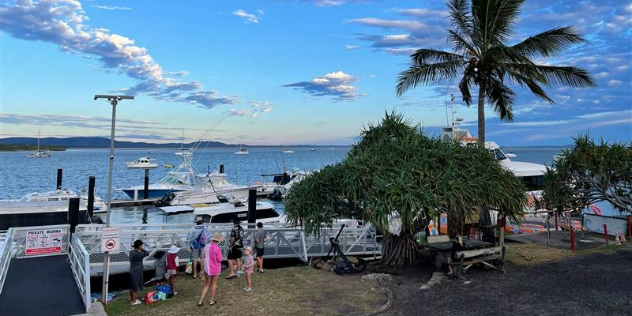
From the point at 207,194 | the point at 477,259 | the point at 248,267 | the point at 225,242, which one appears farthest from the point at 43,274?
the point at 207,194

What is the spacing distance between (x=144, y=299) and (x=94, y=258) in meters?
6.95

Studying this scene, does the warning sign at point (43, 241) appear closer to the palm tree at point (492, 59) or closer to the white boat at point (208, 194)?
the palm tree at point (492, 59)

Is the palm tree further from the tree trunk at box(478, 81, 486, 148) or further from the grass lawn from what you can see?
the grass lawn

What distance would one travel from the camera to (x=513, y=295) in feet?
35.0

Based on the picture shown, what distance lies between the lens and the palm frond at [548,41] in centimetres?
1773

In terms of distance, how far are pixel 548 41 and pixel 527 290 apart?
11878 mm

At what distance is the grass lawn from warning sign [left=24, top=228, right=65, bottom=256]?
15.9 ft

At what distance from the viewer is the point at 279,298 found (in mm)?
10930

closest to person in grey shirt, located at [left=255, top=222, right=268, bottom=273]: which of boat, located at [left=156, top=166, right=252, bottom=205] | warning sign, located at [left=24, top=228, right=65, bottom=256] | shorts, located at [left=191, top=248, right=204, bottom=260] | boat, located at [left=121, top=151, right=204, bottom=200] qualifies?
shorts, located at [left=191, top=248, right=204, bottom=260]

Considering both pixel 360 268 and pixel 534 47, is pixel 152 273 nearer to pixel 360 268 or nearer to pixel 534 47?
pixel 360 268

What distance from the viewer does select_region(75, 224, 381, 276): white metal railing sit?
16781 millimetres

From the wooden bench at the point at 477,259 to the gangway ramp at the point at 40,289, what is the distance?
10093 millimetres

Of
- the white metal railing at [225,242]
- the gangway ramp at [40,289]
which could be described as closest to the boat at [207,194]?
the white metal railing at [225,242]

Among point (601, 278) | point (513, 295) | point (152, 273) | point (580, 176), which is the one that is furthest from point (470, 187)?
point (152, 273)
